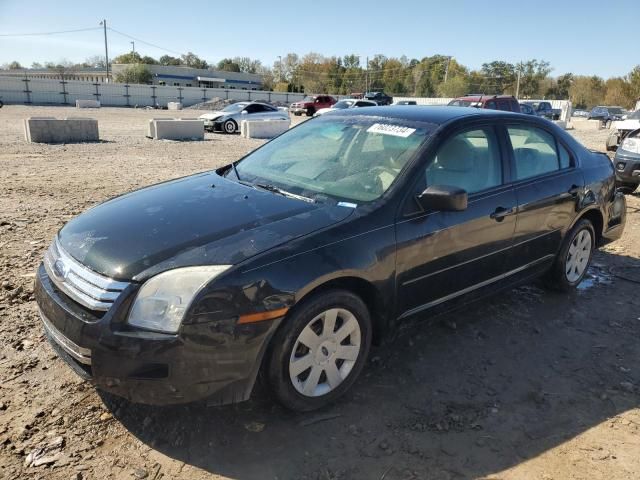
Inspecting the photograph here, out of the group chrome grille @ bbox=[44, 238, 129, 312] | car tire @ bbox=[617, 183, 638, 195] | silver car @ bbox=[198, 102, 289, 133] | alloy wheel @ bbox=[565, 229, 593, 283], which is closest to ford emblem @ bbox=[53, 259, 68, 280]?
chrome grille @ bbox=[44, 238, 129, 312]

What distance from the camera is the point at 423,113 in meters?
3.81

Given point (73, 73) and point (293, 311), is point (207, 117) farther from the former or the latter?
point (73, 73)

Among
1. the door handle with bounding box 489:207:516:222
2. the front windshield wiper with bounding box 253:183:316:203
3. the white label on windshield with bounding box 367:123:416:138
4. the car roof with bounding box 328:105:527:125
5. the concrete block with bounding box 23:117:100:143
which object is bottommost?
the concrete block with bounding box 23:117:100:143

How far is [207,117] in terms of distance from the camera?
2138cm

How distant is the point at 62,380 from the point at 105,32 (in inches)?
3599

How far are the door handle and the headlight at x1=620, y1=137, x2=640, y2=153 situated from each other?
6.43m

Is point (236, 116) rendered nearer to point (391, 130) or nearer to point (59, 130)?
point (59, 130)

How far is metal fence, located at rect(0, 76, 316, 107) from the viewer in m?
41.3

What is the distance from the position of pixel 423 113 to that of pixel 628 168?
6.55 meters

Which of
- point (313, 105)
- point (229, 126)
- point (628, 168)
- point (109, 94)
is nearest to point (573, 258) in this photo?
point (628, 168)

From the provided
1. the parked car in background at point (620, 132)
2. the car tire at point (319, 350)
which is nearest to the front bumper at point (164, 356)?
the car tire at point (319, 350)

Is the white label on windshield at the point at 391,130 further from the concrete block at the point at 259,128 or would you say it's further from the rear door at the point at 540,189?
the concrete block at the point at 259,128

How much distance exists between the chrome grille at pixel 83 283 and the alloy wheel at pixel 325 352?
0.96 metres

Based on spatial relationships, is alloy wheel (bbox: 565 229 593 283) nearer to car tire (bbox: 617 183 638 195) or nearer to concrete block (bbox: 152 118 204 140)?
car tire (bbox: 617 183 638 195)
